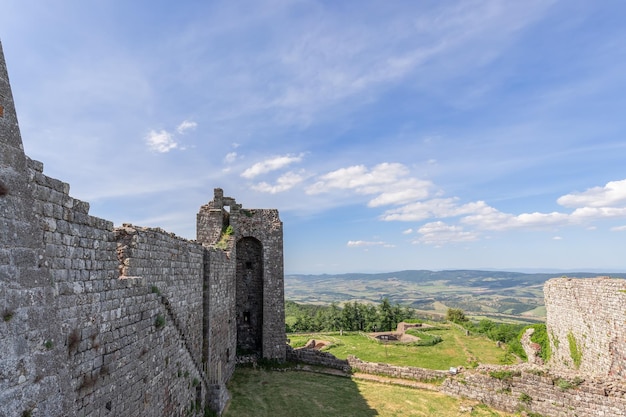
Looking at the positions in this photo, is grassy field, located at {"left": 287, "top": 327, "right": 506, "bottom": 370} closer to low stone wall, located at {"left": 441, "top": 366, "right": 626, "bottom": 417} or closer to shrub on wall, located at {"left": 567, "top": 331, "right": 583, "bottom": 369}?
low stone wall, located at {"left": 441, "top": 366, "right": 626, "bottom": 417}

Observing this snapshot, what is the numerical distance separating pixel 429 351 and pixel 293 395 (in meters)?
14.6

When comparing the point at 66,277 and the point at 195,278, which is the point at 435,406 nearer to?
the point at 195,278

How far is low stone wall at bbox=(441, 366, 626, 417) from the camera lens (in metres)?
14.1

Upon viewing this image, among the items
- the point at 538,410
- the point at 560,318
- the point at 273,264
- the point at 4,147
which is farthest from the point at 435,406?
the point at 4,147

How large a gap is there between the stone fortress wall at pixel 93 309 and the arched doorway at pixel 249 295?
18.4ft

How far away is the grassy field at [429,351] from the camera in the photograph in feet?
79.3

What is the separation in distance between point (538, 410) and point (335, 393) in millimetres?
8482

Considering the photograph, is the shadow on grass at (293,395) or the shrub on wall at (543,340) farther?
the shrub on wall at (543,340)

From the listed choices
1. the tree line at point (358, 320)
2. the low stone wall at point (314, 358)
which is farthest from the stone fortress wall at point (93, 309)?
the tree line at point (358, 320)

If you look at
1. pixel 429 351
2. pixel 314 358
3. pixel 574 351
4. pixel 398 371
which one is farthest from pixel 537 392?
pixel 429 351

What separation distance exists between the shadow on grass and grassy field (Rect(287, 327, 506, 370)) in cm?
647

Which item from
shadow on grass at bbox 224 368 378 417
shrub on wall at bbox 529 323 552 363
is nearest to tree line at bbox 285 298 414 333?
shrub on wall at bbox 529 323 552 363

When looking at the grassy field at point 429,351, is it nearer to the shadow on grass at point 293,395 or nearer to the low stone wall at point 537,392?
the low stone wall at point 537,392

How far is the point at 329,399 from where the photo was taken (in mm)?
16422
